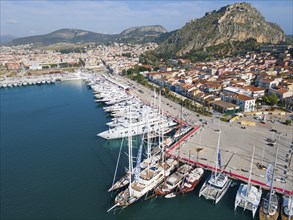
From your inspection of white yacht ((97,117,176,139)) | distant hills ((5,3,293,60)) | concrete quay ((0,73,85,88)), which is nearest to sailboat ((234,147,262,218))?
white yacht ((97,117,176,139))

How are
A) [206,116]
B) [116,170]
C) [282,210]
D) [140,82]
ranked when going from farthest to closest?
[140,82], [206,116], [116,170], [282,210]

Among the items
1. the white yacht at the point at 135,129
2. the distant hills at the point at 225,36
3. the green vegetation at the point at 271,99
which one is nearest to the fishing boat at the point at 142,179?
the white yacht at the point at 135,129

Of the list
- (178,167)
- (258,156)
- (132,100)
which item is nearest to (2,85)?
(132,100)

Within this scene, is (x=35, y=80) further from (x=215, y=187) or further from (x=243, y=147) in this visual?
(x=215, y=187)

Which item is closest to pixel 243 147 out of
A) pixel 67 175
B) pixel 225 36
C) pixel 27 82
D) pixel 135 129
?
pixel 135 129

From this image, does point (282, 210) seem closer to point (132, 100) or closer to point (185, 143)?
point (185, 143)

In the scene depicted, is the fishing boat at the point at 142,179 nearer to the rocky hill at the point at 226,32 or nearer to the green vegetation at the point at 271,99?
the green vegetation at the point at 271,99
